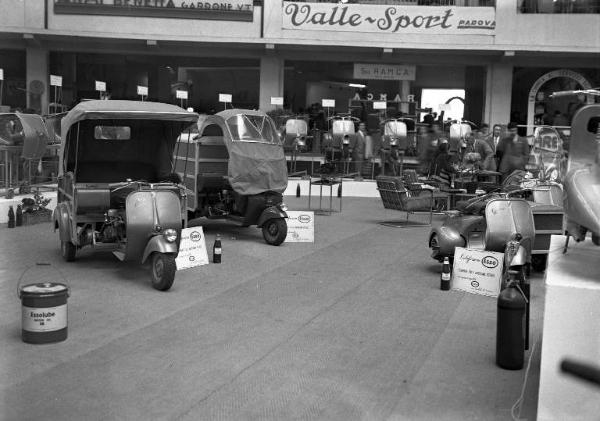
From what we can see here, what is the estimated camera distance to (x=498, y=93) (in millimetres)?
25359

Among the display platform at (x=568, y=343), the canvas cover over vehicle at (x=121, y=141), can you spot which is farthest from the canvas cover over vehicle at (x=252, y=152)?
the display platform at (x=568, y=343)

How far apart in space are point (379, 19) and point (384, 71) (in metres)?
1.86

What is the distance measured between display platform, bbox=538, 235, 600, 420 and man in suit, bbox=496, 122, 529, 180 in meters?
11.7

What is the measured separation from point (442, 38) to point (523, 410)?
20.6 meters

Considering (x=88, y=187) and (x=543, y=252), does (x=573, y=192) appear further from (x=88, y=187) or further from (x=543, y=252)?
(x=88, y=187)

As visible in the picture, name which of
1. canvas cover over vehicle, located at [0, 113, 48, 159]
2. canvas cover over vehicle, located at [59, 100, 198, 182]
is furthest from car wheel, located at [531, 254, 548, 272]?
canvas cover over vehicle, located at [0, 113, 48, 159]

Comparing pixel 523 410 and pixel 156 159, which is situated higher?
pixel 156 159

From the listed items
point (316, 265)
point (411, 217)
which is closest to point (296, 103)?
point (411, 217)

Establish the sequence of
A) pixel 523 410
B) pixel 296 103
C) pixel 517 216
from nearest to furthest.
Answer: pixel 523 410 → pixel 517 216 → pixel 296 103

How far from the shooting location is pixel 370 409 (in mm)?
4914

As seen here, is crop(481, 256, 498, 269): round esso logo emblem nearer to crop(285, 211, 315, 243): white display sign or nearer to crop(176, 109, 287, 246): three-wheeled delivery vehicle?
crop(176, 109, 287, 246): three-wheeled delivery vehicle

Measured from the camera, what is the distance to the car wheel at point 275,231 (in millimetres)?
11789

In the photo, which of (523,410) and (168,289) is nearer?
(523,410)

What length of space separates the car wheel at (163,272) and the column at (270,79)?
17371 millimetres
